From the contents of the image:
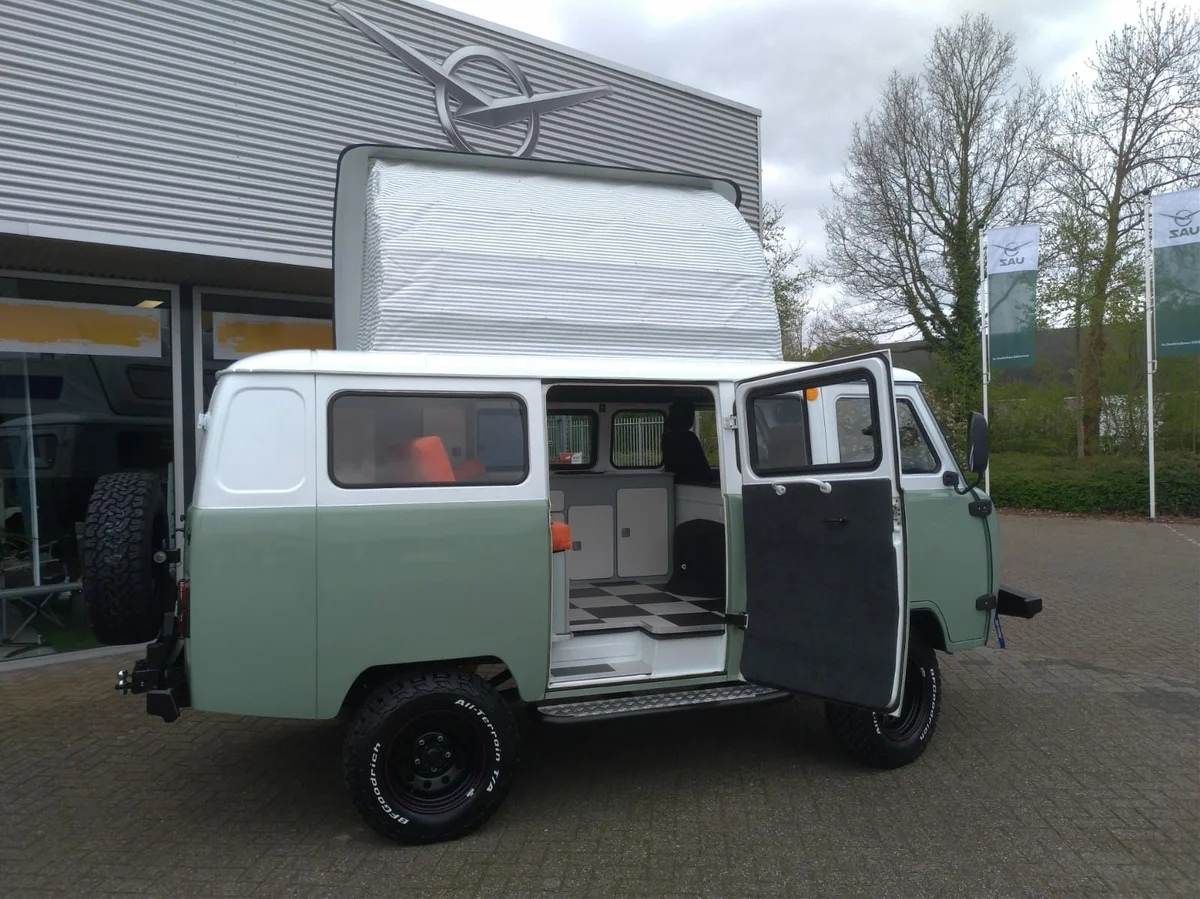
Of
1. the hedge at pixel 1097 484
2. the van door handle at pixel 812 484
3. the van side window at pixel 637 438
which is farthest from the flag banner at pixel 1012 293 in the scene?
the van door handle at pixel 812 484

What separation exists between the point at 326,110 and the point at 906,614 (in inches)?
285

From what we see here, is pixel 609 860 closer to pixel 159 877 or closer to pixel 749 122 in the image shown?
pixel 159 877

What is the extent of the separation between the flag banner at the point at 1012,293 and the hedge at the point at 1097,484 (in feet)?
8.72

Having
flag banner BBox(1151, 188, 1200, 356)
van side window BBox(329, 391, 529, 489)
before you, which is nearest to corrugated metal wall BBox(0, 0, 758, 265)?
van side window BBox(329, 391, 529, 489)

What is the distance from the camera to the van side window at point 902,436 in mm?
4616

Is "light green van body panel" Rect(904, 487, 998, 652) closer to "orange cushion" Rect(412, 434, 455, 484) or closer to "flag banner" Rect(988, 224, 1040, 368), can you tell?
"orange cushion" Rect(412, 434, 455, 484)

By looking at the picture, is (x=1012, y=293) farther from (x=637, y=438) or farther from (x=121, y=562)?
(x=121, y=562)

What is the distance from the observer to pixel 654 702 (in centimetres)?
455

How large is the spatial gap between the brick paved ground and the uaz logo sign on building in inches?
242

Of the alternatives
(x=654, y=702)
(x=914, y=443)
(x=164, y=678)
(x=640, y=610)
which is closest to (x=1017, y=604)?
(x=914, y=443)

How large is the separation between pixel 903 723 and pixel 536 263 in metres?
3.31

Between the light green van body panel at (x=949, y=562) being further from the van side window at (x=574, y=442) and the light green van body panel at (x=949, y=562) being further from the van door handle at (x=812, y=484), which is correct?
the van side window at (x=574, y=442)

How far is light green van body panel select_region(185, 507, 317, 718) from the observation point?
3.82m

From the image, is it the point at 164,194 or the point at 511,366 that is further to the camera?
the point at 164,194
